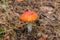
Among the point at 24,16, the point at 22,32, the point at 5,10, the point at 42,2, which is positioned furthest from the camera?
the point at 42,2

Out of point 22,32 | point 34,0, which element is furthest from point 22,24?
point 34,0

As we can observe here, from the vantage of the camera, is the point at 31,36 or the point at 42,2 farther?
the point at 42,2

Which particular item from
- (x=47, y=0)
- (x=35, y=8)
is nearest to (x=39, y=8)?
(x=35, y=8)

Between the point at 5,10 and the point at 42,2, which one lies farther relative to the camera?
the point at 42,2

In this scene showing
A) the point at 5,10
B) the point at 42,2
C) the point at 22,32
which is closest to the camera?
the point at 22,32

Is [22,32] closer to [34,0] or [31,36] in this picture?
[31,36]

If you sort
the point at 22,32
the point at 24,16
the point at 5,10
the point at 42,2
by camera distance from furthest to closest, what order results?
the point at 42,2 → the point at 5,10 → the point at 22,32 → the point at 24,16

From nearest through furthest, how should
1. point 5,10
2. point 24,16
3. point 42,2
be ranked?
point 24,16 < point 5,10 < point 42,2

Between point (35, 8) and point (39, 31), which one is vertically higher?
point (35, 8)

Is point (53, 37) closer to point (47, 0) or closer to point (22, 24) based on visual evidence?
point (22, 24)
